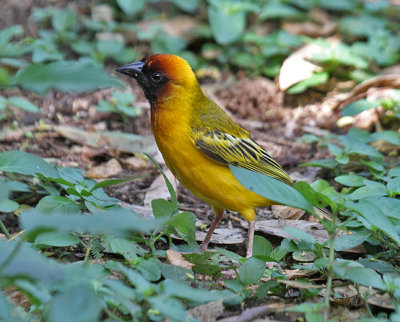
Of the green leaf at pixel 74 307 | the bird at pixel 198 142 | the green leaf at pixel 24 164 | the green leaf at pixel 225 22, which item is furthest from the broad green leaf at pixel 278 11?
the green leaf at pixel 74 307

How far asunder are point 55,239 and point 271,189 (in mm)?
1332

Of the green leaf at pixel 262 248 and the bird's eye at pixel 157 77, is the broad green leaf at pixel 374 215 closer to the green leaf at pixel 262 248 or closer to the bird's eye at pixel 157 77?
the green leaf at pixel 262 248

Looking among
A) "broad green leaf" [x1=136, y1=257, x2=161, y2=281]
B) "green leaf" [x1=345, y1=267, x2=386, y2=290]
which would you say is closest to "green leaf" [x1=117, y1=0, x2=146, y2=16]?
"broad green leaf" [x1=136, y1=257, x2=161, y2=281]

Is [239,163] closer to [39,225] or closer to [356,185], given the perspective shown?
[356,185]

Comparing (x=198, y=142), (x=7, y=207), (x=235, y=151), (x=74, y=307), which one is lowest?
(x=7, y=207)

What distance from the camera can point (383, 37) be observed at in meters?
7.31

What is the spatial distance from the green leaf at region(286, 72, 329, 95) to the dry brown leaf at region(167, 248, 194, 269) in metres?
3.62

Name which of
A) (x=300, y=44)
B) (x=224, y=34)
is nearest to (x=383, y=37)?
(x=300, y=44)

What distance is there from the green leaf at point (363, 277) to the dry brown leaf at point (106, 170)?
269cm

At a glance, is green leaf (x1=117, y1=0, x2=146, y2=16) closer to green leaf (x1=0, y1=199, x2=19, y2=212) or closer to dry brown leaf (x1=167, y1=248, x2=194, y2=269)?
green leaf (x1=0, y1=199, x2=19, y2=212)

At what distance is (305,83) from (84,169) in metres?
2.91

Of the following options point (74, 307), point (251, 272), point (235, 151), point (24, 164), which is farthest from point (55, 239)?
point (235, 151)

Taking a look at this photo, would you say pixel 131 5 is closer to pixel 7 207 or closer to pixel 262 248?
pixel 7 207

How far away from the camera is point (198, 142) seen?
4.03 metres
